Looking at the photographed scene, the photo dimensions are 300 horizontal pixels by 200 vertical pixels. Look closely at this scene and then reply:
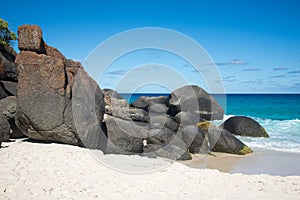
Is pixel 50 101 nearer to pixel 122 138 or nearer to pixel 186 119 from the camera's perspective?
pixel 122 138

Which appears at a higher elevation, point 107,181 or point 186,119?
point 186,119

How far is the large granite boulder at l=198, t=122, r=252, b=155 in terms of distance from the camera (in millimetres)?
12188

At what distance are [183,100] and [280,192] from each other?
679 inches

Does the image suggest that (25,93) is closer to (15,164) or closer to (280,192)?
(15,164)

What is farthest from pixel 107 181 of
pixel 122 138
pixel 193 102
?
pixel 193 102

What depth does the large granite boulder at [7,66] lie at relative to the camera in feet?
40.7

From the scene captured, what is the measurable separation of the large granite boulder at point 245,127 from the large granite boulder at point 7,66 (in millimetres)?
12750

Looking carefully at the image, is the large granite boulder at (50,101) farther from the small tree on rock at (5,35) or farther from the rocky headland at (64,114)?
the small tree on rock at (5,35)

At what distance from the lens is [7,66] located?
1255 centimetres

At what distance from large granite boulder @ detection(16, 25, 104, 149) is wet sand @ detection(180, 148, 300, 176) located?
3.85 m

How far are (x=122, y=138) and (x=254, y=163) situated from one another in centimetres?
499

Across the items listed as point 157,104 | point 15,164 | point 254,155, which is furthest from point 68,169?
point 157,104

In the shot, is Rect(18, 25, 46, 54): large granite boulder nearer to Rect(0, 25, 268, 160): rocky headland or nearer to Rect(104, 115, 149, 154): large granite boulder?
Rect(0, 25, 268, 160): rocky headland

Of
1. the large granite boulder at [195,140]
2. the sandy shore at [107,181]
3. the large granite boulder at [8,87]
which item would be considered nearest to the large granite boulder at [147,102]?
the large granite boulder at [195,140]
